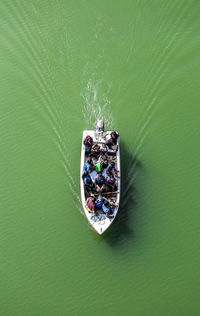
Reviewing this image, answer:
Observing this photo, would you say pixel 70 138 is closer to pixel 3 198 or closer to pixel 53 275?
pixel 3 198

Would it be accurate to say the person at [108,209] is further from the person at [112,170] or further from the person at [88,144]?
the person at [88,144]

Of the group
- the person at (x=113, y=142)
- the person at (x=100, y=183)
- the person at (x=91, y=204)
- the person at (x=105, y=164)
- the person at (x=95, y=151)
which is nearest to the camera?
the person at (x=91, y=204)

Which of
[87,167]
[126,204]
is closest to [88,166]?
[87,167]

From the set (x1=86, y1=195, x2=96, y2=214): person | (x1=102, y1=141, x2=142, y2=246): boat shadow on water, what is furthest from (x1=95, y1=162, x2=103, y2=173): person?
(x1=102, y1=141, x2=142, y2=246): boat shadow on water

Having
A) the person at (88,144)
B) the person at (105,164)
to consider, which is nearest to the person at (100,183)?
the person at (105,164)

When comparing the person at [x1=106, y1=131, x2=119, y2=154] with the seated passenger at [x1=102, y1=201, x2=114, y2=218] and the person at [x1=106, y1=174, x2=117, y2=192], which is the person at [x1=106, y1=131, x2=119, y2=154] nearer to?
the person at [x1=106, y1=174, x2=117, y2=192]

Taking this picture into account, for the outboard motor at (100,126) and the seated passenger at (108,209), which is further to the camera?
the outboard motor at (100,126)

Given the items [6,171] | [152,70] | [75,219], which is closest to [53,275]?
[75,219]
